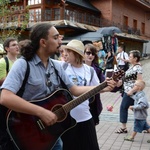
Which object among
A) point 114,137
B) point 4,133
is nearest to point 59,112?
point 4,133

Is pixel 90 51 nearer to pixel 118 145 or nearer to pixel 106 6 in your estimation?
pixel 118 145

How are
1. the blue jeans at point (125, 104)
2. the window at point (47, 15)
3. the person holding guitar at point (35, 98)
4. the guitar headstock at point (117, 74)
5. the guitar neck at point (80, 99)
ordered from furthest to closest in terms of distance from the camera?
the window at point (47, 15) < the blue jeans at point (125, 104) < the guitar headstock at point (117, 74) < the guitar neck at point (80, 99) < the person holding guitar at point (35, 98)

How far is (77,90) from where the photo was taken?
9.52 ft

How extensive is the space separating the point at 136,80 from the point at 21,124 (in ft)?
11.3

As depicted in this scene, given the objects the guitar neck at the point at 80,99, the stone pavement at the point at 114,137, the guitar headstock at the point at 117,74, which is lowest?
the stone pavement at the point at 114,137

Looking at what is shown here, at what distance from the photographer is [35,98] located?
243 centimetres

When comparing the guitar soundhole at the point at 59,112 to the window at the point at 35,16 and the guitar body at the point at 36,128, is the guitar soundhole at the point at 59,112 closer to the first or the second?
the guitar body at the point at 36,128

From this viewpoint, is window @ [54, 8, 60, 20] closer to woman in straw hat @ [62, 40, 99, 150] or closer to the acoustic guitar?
woman in straw hat @ [62, 40, 99, 150]

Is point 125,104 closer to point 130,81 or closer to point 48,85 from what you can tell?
point 130,81

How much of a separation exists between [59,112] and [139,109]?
2963mm

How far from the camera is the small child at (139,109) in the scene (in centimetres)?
514

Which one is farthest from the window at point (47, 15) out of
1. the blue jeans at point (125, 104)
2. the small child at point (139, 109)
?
the small child at point (139, 109)

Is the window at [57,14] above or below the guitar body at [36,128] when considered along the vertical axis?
above

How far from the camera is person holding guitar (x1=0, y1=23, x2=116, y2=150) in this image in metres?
2.27
